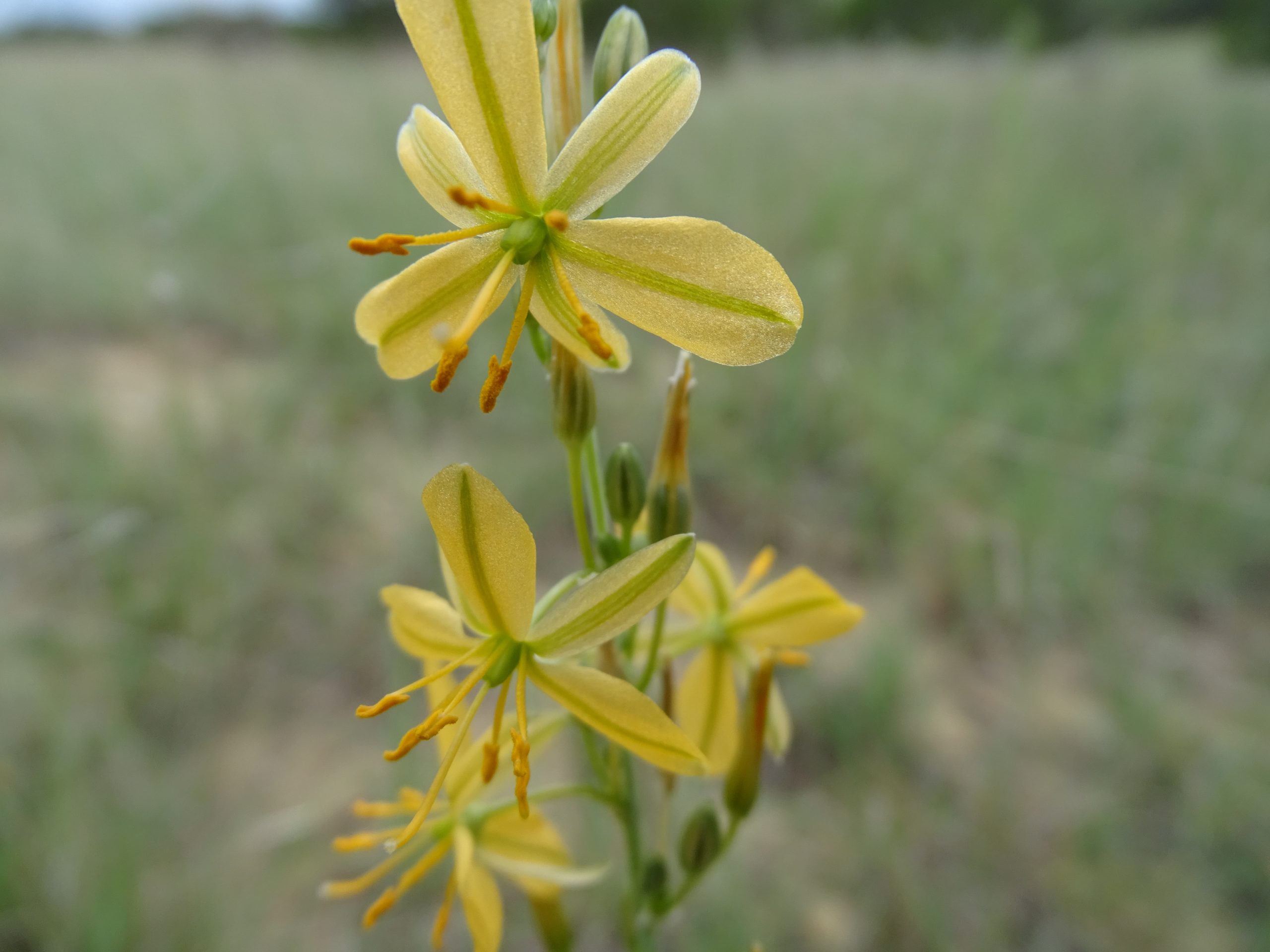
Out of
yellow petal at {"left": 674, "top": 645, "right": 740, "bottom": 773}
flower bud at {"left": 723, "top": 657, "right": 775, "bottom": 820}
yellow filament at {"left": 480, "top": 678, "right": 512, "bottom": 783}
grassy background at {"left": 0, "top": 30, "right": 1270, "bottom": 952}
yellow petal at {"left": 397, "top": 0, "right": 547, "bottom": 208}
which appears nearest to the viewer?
yellow petal at {"left": 397, "top": 0, "right": 547, "bottom": 208}

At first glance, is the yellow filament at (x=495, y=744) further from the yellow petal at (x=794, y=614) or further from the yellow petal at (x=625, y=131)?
the yellow petal at (x=625, y=131)

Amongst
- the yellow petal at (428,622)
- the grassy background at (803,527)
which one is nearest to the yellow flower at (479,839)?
the yellow petal at (428,622)

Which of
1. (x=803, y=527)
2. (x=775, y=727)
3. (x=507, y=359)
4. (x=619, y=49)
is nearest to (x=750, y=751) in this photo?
(x=775, y=727)

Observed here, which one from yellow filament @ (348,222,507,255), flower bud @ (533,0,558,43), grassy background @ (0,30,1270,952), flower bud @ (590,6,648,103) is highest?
flower bud @ (533,0,558,43)

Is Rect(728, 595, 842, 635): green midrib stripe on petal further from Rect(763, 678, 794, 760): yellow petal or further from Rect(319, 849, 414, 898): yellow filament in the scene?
Rect(319, 849, 414, 898): yellow filament

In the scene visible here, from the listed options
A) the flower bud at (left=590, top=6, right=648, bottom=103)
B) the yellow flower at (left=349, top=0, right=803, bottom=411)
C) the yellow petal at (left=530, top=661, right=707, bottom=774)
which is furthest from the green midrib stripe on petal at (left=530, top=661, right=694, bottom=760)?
the flower bud at (left=590, top=6, right=648, bottom=103)

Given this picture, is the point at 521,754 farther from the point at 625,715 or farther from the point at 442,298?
the point at 442,298

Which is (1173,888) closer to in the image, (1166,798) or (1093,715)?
(1166,798)

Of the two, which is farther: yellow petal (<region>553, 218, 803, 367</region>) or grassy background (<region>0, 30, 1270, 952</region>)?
grassy background (<region>0, 30, 1270, 952</region>)
